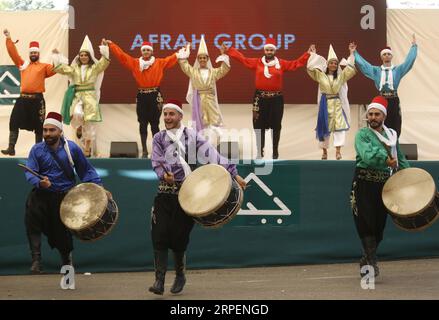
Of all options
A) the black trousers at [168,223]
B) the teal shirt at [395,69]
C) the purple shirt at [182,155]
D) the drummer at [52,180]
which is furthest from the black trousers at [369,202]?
the teal shirt at [395,69]

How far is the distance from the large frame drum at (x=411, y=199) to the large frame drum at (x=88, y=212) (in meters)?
2.52

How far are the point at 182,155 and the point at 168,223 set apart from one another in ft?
2.00

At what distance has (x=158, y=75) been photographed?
1439cm

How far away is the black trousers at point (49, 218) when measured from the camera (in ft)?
31.5

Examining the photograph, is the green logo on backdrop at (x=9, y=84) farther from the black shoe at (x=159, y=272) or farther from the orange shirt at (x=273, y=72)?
the black shoe at (x=159, y=272)

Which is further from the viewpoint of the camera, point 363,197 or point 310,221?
point 310,221

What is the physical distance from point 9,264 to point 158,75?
13.1 ft

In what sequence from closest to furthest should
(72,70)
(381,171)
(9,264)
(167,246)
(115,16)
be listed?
(167,246), (381,171), (9,264), (72,70), (115,16)

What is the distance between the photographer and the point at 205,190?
8656 mm

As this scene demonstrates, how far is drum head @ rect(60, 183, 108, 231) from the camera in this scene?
9141 mm

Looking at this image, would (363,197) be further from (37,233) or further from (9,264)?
(9,264)

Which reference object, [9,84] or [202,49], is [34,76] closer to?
[9,84]

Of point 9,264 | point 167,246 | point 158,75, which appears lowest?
point 9,264

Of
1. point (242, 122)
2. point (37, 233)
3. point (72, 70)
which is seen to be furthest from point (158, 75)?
point (37, 233)
